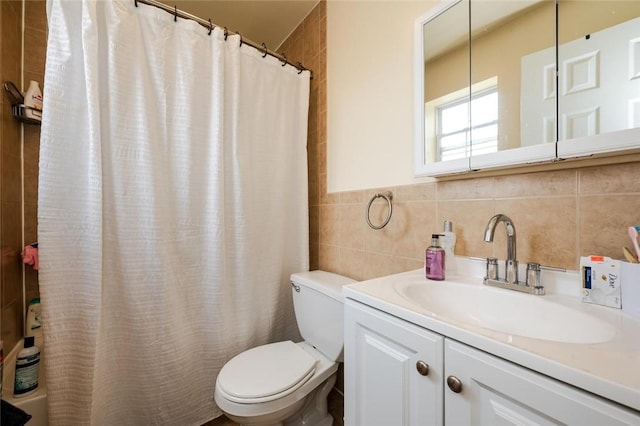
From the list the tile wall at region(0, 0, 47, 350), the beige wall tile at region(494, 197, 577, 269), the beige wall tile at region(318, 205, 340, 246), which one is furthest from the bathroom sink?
the tile wall at region(0, 0, 47, 350)

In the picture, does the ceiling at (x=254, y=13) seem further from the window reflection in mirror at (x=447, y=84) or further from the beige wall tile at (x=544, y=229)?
the beige wall tile at (x=544, y=229)

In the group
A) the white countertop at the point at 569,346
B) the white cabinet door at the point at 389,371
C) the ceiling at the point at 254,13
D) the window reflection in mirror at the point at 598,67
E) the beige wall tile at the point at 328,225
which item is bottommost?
the white cabinet door at the point at 389,371

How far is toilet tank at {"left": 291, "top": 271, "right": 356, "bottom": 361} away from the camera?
1.09m

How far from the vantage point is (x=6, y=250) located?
108 centimetres

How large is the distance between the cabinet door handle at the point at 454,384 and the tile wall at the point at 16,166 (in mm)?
1612

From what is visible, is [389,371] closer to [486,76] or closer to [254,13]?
[486,76]

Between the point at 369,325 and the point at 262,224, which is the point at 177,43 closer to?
the point at 262,224

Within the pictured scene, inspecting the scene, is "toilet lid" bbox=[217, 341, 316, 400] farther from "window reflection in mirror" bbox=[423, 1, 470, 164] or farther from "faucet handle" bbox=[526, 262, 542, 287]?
"window reflection in mirror" bbox=[423, 1, 470, 164]

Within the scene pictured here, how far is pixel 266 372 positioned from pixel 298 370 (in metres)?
0.13

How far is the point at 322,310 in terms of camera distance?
1.17 metres

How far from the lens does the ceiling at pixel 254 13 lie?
5.34 feet

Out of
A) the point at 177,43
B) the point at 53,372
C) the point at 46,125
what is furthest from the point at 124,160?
the point at 53,372

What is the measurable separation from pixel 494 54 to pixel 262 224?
1.24 metres

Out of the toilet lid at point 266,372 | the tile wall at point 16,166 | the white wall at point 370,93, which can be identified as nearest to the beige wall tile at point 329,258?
the white wall at point 370,93
